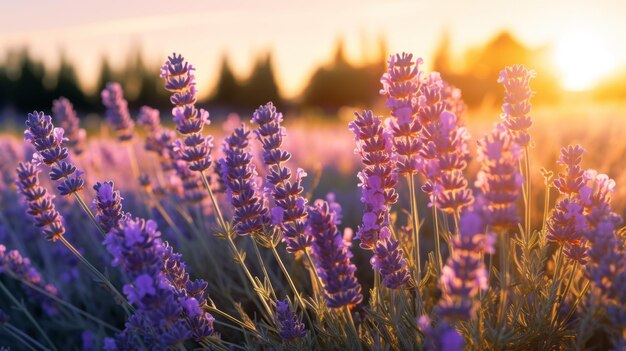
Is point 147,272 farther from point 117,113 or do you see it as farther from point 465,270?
point 117,113

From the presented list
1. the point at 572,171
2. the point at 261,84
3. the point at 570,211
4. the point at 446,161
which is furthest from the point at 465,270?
the point at 261,84

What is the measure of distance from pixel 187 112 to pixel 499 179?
1.26m

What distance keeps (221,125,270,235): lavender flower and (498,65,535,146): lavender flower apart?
0.91 meters

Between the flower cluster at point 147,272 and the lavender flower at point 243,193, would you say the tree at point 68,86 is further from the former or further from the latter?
the flower cluster at point 147,272

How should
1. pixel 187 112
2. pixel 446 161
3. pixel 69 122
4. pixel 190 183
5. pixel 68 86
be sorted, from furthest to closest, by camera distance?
1. pixel 68 86
2. pixel 69 122
3. pixel 190 183
4. pixel 187 112
5. pixel 446 161

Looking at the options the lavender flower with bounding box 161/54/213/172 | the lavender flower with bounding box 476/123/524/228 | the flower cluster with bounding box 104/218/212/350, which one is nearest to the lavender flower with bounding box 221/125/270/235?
the lavender flower with bounding box 161/54/213/172

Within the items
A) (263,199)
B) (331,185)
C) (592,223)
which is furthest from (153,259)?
(331,185)

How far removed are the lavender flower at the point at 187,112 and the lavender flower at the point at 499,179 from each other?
1145 mm

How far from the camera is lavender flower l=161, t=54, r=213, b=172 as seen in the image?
7.56ft

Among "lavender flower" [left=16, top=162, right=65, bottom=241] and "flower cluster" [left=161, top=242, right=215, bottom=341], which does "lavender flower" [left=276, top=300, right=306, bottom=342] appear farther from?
"lavender flower" [left=16, top=162, right=65, bottom=241]

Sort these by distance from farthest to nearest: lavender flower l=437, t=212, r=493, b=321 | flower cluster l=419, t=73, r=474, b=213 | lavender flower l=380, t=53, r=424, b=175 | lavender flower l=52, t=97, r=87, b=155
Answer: lavender flower l=52, t=97, r=87, b=155 < lavender flower l=380, t=53, r=424, b=175 < flower cluster l=419, t=73, r=474, b=213 < lavender flower l=437, t=212, r=493, b=321

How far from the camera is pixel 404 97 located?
6.64ft

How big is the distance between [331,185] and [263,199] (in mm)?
4329

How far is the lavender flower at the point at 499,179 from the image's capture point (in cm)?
157
